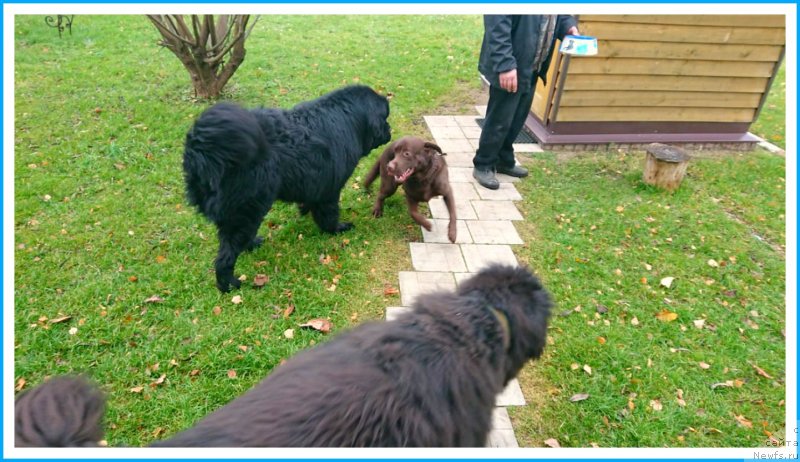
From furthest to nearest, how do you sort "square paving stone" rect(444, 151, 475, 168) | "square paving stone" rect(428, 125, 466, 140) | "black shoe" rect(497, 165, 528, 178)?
"square paving stone" rect(428, 125, 466, 140)
"square paving stone" rect(444, 151, 475, 168)
"black shoe" rect(497, 165, 528, 178)

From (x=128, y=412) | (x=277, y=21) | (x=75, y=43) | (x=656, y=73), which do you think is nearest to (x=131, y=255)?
(x=128, y=412)

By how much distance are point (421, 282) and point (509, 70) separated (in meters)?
2.16

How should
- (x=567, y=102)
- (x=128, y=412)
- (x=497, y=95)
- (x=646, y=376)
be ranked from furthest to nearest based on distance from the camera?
(x=567, y=102), (x=497, y=95), (x=646, y=376), (x=128, y=412)

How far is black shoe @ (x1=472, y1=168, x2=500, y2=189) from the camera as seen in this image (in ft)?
16.5

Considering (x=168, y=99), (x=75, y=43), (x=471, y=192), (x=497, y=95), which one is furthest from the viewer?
(x=75, y=43)

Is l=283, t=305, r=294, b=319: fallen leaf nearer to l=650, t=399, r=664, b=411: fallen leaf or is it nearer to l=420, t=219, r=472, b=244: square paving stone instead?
l=420, t=219, r=472, b=244: square paving stone

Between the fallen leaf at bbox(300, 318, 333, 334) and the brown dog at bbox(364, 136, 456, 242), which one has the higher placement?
the brown dog at bbox(364, 136, 456, 242)

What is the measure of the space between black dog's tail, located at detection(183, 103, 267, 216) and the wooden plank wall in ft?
14.3

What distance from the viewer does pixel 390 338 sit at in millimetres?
1717

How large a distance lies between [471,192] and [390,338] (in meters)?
3.48

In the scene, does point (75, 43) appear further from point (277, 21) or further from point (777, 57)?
point (777, 57)

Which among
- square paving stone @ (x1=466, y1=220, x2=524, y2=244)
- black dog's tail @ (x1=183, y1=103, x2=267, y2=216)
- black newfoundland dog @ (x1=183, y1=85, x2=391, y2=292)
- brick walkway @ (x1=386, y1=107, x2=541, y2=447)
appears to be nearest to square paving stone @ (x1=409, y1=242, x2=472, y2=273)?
brick walkway @ (x1=386, y1=107, x2=541, y2=447)

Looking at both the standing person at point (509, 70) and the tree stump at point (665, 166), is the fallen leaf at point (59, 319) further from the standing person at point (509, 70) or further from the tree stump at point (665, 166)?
the tree stump at point (665, 166)

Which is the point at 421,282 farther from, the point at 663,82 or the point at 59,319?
the point at 663,82
